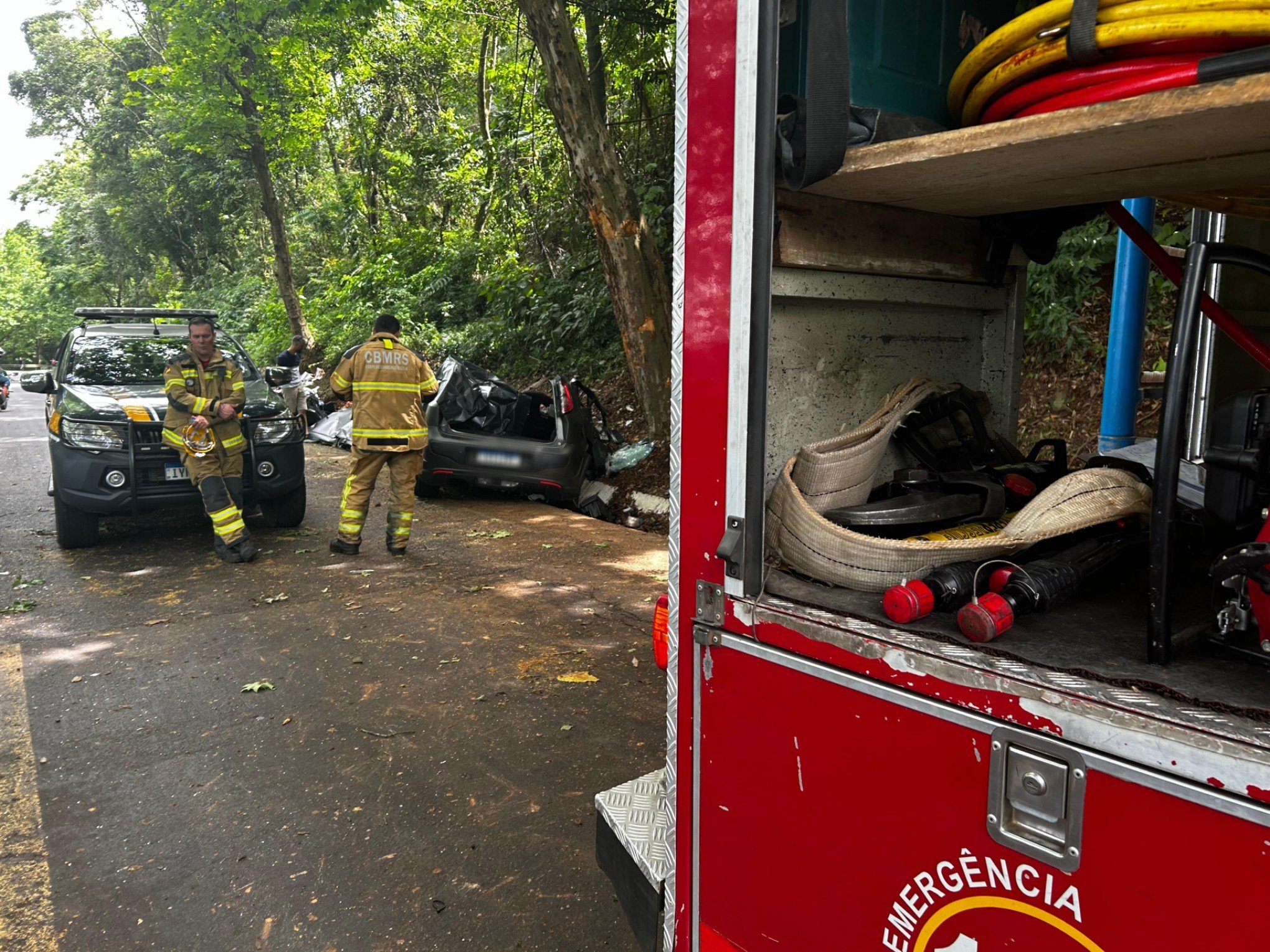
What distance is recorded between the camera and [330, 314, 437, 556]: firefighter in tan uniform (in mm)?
6867

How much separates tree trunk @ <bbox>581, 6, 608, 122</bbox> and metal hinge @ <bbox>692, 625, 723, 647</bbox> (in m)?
10.2

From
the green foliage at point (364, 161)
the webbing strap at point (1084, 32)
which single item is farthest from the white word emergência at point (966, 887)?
the green foliage at point (364, 161)

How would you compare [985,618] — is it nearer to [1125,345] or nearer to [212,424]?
[1125,345]

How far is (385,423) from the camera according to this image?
22.7 feet

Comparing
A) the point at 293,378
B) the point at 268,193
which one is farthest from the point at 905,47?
the point at 268,193

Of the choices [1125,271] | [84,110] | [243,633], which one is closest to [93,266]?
[84,110]

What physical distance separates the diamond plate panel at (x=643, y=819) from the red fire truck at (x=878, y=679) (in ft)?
0.04

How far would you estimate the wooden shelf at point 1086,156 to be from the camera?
1103 millimetres

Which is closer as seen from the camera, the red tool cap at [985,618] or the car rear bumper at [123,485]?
the red tool cap at [985,618]

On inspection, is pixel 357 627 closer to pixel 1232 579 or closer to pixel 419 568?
pixel 419 568

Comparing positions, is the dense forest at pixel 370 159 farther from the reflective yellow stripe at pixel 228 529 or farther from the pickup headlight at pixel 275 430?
the reflective yellow stripe at pixel 228 529

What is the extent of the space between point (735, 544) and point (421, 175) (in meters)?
20.8

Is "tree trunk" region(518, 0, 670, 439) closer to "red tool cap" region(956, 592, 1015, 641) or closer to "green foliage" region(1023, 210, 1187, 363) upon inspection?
"green foliage" region(1023, 210, 1187, 363)

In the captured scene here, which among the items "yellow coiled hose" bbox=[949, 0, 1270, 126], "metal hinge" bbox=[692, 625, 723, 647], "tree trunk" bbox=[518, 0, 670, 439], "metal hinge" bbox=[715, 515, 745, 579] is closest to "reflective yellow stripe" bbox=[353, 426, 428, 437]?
"tree trunk" bbox=[518, 0, 670, 439]
